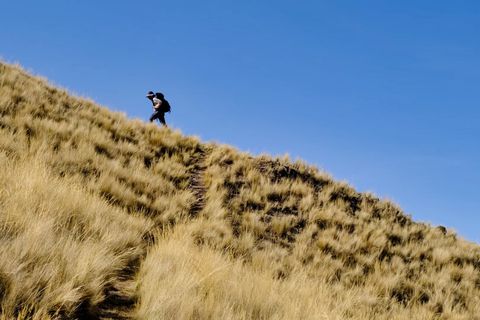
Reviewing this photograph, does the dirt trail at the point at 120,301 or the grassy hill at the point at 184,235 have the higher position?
the grassy hill at the point at 184,235

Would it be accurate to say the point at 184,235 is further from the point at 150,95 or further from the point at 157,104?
the point at 150,95

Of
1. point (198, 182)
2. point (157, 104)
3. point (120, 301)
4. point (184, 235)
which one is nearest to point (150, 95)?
point (157, 104)

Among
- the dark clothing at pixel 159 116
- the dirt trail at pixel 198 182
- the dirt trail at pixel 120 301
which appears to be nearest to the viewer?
the dirt trail at pixel 120 301

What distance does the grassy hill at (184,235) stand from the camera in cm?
396

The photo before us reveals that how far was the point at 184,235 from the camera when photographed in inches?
275

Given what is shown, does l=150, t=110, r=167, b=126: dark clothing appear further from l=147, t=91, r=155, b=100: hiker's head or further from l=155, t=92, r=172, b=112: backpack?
l=147, t=91, r=155, b=100: hiker's head

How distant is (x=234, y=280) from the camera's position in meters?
5.20

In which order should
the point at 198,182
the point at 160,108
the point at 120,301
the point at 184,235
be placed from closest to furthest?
the point at 120,301
the point at 184,235
the point at 198,182
the point at 160,108

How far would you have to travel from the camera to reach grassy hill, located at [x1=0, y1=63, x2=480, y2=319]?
13.0 feet

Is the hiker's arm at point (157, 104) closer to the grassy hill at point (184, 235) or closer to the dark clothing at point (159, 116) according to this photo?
the dark clothing at point (159, 116)

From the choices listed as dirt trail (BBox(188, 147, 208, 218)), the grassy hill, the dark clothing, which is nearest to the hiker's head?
the dark clothing

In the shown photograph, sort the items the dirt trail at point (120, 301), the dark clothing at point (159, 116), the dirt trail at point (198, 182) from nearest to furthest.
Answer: the dirt trail at point (120, 301) → the dirt trail at point (198, 182) → the dark clothing at point (159, 116)

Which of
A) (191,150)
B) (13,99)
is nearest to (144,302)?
(13,99)

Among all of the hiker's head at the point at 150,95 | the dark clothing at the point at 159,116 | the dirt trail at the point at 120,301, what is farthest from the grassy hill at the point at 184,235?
the hiker's head at the point at 150,95
